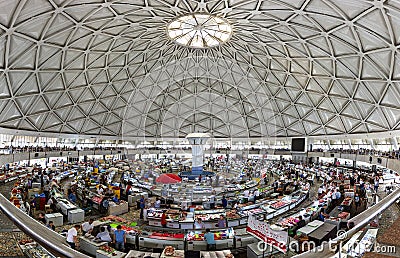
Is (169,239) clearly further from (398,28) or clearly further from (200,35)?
(200,35)

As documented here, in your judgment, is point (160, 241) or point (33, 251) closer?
point (33, 251)

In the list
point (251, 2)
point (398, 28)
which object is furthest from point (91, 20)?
point (398, 28)

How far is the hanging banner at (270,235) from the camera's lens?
33.9ft

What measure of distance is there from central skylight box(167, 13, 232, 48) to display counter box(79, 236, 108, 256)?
29503 mm

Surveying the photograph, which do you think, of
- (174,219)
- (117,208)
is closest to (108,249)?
(174,219)

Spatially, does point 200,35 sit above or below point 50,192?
above

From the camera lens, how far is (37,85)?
1767 inches

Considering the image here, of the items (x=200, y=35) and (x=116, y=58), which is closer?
(x=200, y=35)

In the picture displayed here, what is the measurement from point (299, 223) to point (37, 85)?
44.7 meters

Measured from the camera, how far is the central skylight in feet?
126

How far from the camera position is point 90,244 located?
14859 mm

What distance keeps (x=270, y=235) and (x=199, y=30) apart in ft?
123

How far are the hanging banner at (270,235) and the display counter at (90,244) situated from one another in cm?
834

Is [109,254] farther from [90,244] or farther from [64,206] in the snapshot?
[64,206]
